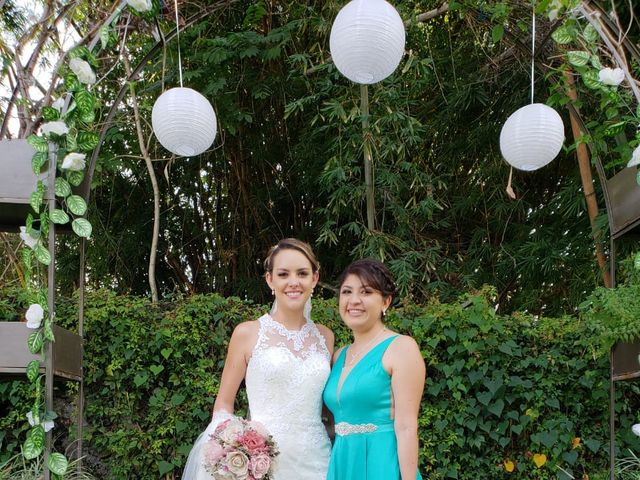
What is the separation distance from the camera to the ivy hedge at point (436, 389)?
13.6ft

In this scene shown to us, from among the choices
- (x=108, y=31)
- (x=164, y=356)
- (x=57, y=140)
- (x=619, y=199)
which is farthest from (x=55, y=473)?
(x=619, y=199)

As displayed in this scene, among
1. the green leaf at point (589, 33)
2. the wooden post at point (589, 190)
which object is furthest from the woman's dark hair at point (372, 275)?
the wooden post at point (589, 190)

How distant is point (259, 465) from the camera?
2436mm

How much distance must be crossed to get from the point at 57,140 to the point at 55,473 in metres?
1.50

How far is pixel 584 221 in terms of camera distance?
5.64m

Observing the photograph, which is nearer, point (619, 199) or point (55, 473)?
point (55, 473)

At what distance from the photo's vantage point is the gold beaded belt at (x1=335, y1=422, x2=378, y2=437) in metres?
2.64

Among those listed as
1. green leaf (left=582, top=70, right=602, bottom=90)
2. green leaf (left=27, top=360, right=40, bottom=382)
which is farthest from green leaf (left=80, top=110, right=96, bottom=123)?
green leaf (left=582, top=70, right=602, bottom=90)

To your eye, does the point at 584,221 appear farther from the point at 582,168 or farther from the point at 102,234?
the point at 102,234

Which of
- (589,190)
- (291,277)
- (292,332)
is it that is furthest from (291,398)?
(589,190)

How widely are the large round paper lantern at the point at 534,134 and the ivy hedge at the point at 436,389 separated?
3.35ft

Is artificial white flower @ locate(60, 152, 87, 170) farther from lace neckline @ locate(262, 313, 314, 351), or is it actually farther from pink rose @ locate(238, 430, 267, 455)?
pink rose @ locate(238, 430, 267, 455)

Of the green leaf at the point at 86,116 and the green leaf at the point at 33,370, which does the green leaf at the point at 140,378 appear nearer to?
the green leaf at the point at 33,370

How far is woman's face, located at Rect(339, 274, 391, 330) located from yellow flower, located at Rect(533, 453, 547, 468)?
196 centimetres
